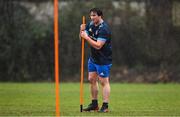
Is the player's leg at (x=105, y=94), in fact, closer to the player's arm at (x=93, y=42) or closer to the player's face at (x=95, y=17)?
the player's arm at (x=93, y=42)

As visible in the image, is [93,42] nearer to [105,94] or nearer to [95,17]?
[95,17]

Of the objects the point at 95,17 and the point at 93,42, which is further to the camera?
the point at 95,17

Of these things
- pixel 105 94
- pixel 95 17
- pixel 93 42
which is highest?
pixel 95 17

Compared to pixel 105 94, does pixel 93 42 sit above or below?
above

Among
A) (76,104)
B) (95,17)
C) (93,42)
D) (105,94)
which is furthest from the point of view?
(76,104)

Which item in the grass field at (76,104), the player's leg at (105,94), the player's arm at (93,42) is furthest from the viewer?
the player's leg at (105,94)

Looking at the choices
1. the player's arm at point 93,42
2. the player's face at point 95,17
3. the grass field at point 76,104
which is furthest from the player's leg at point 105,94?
the player's face at point 95,17

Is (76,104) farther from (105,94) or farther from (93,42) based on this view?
(93,42)

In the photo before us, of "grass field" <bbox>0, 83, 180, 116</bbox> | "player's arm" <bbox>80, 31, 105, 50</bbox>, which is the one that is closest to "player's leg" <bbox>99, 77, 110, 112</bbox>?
"grass field" <bbox>0, 83, 180, 116</bbox>

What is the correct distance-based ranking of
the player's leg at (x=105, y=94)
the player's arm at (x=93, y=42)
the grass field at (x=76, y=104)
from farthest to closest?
1. the player's leg at (x=105, y=94)
2. the player's arm at (x=93, y=42)
3. the grass field at (x=76, y=104)

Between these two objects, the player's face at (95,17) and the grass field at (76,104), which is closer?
the grass field at (76,104)

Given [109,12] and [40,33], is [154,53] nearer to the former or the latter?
[109,12]

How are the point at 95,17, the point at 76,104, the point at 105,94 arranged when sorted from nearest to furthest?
the point at 95,17, the point at 105,94, the point at 76,104

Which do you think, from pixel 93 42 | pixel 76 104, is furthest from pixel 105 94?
pixel 76 104
